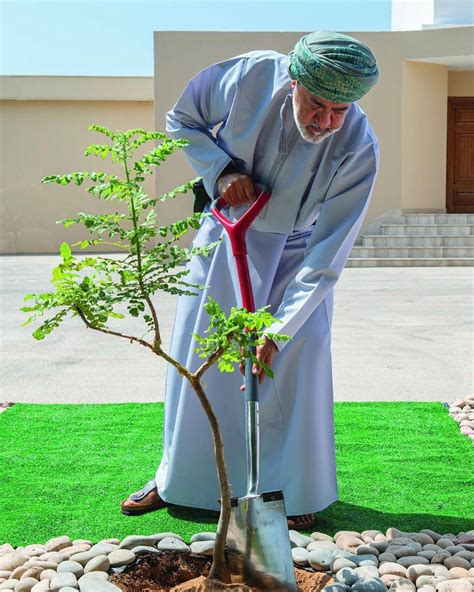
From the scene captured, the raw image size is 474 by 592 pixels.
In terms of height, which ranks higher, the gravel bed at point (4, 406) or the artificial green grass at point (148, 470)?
the gravel bed at point (4, 406)

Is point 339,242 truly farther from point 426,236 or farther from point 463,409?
point 426,236

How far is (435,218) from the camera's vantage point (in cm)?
1430

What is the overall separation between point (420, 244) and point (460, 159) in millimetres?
2546

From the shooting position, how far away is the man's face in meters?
2.15

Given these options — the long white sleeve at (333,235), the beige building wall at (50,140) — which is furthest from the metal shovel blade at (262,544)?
the beige building wall at (50,140)

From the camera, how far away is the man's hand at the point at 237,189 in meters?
2.41

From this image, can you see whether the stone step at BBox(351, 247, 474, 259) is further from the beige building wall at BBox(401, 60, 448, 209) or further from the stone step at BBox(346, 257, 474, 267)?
the beige building wall at BBox(401, 60, 448, 209)

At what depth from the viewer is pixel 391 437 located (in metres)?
3.69

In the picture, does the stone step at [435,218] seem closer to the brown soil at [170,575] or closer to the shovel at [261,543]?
the brown soil at [170,575]

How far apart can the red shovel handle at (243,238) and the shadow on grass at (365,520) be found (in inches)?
31.4

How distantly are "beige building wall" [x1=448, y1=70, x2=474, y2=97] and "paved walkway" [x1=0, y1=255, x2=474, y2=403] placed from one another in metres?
7.06

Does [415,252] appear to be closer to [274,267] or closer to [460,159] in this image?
[460,159]

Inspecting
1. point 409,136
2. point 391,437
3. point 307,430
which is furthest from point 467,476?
point 409,136

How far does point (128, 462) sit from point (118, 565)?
1.05m
